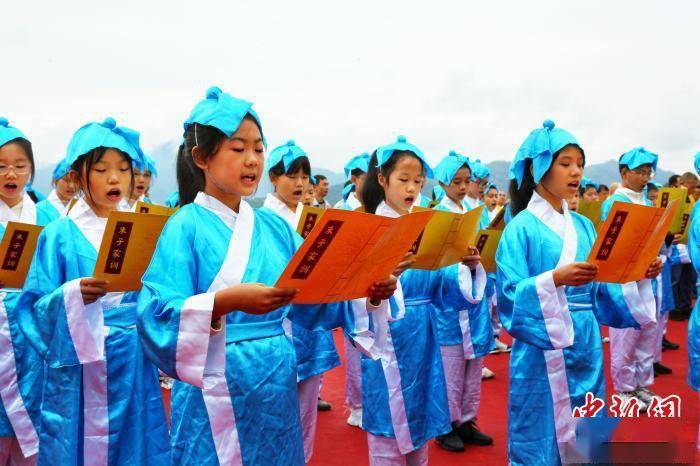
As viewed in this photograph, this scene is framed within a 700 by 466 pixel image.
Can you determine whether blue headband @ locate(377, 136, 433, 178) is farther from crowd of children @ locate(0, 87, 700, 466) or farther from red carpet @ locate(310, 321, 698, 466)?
red carpet @ locate(310, 321, 698, 466)

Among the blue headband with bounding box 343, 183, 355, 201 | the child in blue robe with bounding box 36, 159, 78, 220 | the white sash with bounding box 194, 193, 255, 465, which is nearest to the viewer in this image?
the white sash with bounding box 194, 193, 255, 465

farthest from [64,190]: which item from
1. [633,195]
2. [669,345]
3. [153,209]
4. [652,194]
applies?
[652,194]

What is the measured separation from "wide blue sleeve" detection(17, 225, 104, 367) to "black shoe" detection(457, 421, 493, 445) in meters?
2.64

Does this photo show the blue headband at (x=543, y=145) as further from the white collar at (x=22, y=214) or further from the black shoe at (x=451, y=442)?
the white collar at (x=22, y=214)

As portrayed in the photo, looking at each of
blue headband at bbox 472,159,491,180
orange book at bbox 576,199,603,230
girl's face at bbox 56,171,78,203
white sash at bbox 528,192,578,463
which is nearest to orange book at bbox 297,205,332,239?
white sash at bbox 528,192,578,463

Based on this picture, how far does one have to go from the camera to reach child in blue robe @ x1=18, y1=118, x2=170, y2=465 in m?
2.52

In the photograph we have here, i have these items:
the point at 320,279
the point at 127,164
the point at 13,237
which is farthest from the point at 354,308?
the point at 13,237

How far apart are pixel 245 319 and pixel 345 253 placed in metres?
0.40

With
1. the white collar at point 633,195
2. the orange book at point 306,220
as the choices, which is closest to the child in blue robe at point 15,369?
the orange book at point 306,220

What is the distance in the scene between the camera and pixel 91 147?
2650 millimetres

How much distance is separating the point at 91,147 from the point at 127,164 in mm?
174

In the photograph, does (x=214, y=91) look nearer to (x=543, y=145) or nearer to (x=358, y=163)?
(x=543, y=145)

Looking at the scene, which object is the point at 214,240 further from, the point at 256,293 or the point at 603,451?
the point at 603,451

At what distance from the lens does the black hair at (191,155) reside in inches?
76.9
